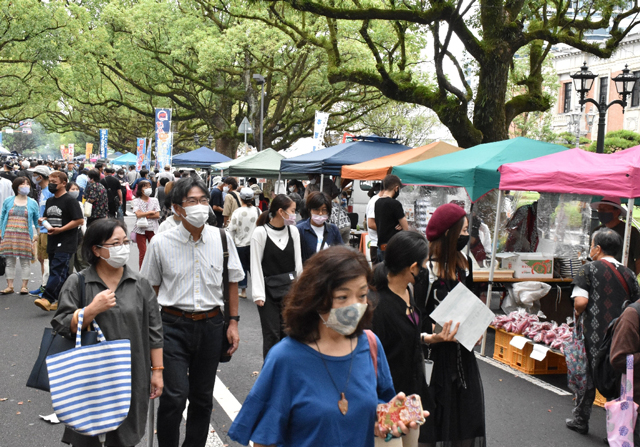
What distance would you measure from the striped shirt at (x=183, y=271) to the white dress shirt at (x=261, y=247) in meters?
1.29

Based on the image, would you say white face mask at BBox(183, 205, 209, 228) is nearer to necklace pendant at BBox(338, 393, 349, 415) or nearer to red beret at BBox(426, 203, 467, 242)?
red beret at BBox(426, 203, 467, 242)

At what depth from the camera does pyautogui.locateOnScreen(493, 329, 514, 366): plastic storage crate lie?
7412 mm

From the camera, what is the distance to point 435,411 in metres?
3.48

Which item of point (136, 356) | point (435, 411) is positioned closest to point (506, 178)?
point (435, 411)

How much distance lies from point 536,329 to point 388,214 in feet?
7.75

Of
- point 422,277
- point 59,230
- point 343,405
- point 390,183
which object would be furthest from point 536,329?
point 59,230

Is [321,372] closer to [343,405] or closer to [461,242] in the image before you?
[343,405]

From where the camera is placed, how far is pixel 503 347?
754cm

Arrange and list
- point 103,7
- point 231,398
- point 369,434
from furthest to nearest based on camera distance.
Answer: point 103,7
point 231,398
point 369,434

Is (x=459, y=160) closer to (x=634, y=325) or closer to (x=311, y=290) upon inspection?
(x=634, y=325)

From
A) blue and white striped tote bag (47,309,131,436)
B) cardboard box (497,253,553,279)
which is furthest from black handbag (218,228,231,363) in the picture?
cardboard box (497,253,553,279)

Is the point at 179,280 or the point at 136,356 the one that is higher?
the point at 179,280

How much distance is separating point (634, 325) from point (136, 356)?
302 cm

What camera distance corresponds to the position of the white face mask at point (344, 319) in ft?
7.55
